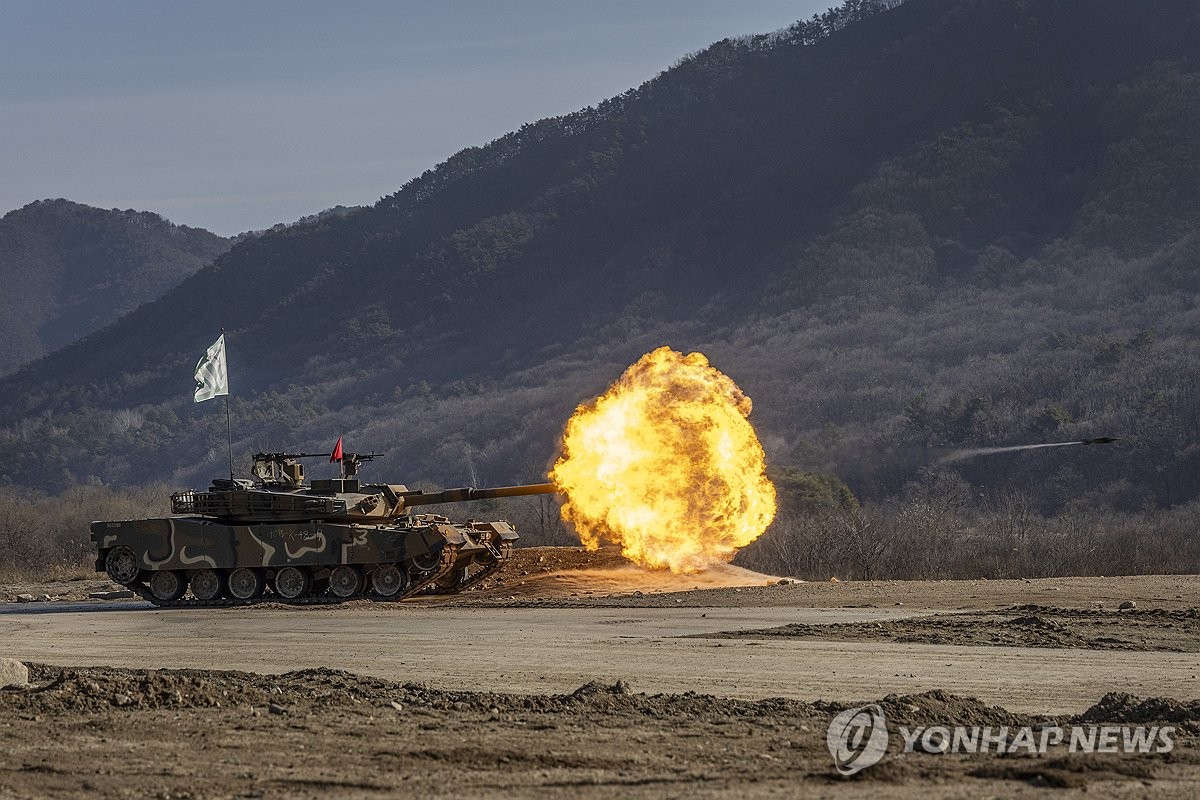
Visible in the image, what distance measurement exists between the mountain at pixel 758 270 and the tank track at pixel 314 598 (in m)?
38.6

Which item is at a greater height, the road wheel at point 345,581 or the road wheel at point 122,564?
the road wheel at point 122,564

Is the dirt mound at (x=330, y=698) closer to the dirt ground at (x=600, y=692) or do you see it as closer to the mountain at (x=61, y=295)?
the dirt ground at (x=600, y=692)

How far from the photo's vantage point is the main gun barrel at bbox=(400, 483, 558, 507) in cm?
3228

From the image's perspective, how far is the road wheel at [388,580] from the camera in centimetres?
3125

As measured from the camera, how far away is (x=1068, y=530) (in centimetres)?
4556

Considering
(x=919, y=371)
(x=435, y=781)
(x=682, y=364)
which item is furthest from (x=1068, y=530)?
(x=919, y=371)

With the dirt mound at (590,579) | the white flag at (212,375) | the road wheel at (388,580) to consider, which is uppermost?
the white flag at (212,375)

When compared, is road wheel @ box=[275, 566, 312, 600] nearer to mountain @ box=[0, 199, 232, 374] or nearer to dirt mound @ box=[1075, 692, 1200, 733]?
dirt mound @ box=[1075, 692, 1200, 733]

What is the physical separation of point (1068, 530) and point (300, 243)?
108089 millimetres

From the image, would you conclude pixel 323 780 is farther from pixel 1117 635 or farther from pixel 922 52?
pixel 922 52

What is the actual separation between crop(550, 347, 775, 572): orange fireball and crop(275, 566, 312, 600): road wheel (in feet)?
17.0

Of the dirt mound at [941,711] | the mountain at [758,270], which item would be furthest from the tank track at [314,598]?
the mountain at [758,270]

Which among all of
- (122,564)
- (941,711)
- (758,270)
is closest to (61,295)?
(758,270)

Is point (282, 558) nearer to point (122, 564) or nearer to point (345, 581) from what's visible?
point (345, 581)
